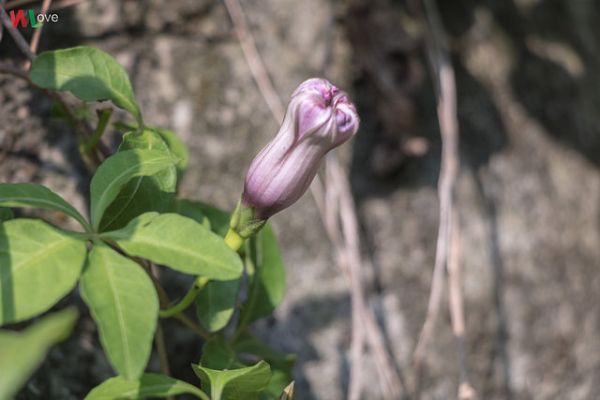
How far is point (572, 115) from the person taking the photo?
5.57 ft

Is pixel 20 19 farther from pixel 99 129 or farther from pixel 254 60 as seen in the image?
pixel 254 60

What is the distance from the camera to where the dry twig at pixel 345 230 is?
125cm

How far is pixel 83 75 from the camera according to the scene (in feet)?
2.63

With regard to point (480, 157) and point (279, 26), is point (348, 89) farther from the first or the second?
point (480, 157)

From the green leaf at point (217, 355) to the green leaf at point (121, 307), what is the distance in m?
0.26

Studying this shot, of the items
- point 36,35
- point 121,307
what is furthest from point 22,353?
point 36,35

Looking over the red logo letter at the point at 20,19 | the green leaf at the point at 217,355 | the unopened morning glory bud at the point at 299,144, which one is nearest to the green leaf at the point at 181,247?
the unopened morning glory bud at the point at 299,144

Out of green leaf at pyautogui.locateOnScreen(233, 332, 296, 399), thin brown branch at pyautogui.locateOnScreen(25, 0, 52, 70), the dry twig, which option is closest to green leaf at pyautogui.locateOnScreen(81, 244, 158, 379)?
green leaf at pyautogui.locateOnScreen(233, 332, 296, 399)

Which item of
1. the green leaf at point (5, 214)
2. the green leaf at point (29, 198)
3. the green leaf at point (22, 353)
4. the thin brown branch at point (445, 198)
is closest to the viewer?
the green leaf at point (22, 353)

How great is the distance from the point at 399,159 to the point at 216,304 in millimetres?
665

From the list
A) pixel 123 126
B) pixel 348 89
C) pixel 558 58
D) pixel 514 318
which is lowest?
pixel 514 318

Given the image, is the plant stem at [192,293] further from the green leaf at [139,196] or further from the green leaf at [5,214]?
the green leaf at [5,214]

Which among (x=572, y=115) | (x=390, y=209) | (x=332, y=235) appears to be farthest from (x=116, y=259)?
(x=572, y=115)

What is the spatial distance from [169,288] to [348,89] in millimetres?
568
